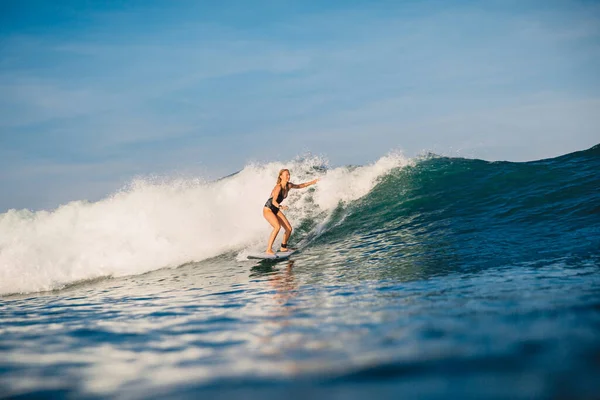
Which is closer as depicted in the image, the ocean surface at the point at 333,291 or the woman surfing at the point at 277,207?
the ocean surface at the point at 333,291

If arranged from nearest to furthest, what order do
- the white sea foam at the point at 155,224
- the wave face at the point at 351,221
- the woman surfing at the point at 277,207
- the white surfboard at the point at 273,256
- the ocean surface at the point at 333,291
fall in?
the ocean surface at the point at 333,291 → the wave face at the point at 351,221 → the white surfboard at the point at 273,256 → the woman surfing at the point at 277,207 → the white sea foam at the point at 155,224

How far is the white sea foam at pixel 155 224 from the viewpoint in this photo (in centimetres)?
1304

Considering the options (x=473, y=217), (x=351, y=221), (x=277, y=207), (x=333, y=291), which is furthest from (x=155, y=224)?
(x=333, y=291)

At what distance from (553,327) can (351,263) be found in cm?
544

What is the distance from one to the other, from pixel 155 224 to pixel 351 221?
20.7 ft

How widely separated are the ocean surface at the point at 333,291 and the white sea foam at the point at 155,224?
0.21ft

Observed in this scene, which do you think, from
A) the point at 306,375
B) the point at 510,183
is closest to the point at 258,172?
the point at 510,183

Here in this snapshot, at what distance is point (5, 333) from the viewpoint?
15.8 ft

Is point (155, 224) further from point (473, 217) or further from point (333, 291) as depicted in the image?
point (333, 291)

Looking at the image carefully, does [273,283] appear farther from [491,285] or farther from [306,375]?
Answer: [306,375]

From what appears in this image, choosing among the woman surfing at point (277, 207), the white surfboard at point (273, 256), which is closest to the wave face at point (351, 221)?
the white surfboard at point (273, 256)

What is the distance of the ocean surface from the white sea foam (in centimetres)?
6

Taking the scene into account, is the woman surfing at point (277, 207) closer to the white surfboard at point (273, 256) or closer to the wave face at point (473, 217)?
the white surfboard at point (273, 256)

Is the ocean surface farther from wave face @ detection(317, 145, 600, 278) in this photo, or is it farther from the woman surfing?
the woman surfing
